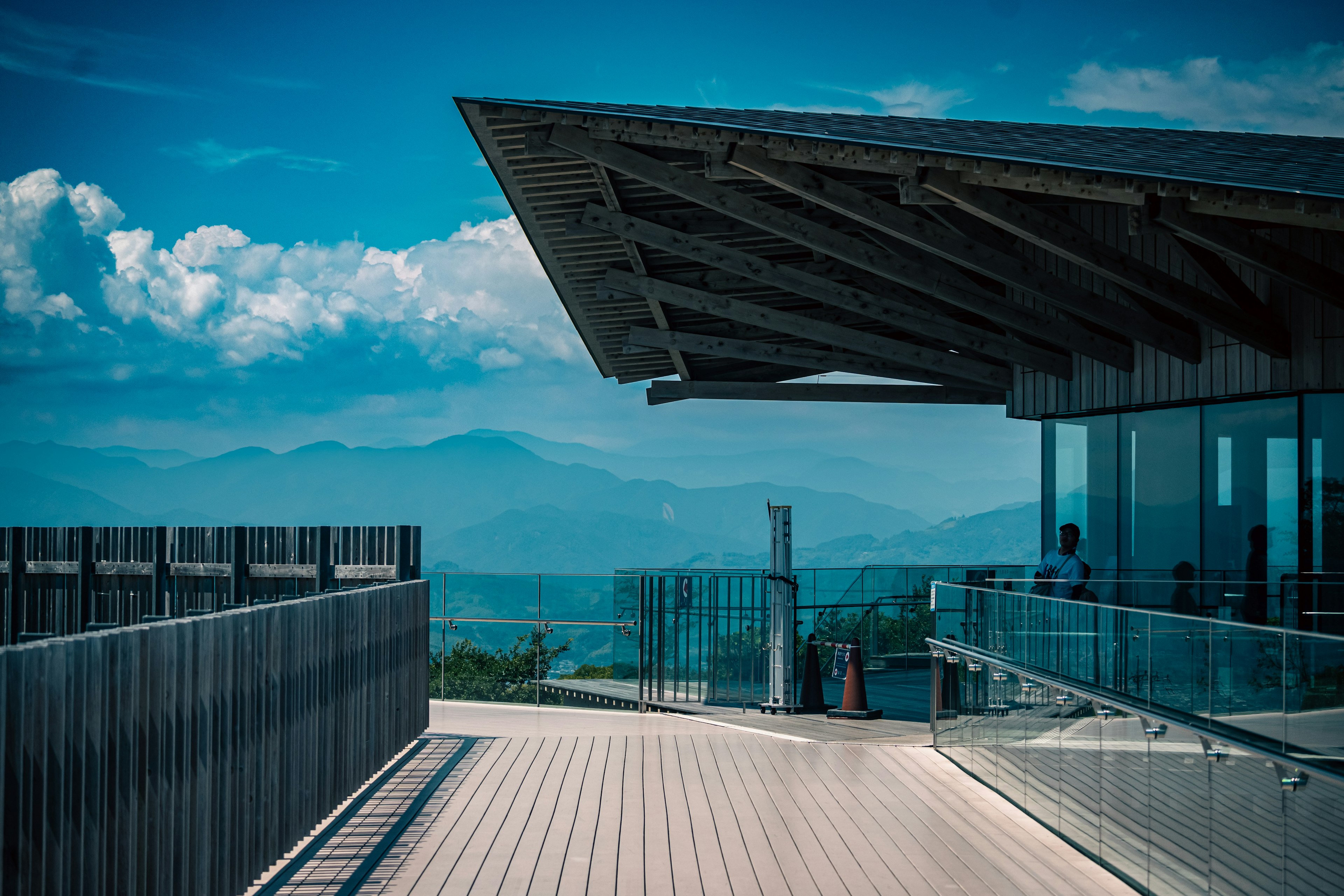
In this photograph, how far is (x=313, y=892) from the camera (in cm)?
558

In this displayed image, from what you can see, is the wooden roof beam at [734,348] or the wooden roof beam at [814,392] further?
the wooden roof beam at [814,392]

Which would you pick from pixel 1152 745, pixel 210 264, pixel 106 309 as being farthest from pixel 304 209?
pixel 1152 745

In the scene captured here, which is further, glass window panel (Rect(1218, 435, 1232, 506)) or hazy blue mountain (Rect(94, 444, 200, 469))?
hazy blue mountain (Rect(94, 444, 200, 469))

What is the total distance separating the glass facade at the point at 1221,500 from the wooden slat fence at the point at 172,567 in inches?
277

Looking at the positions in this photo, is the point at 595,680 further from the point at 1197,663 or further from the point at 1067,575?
the point at 1197,663

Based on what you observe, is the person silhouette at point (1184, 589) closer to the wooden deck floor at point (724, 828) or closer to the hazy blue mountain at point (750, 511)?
the wooden deck floor at point (724, 828)

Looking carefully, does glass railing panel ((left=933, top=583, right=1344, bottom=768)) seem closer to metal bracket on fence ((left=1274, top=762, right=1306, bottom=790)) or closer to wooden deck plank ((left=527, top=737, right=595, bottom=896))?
metal bracket on fence ((left=1274, top=762, right=1306, bottom=790))

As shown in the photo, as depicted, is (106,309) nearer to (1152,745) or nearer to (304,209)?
(304,209)

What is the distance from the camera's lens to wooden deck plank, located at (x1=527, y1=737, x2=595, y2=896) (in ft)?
19.3

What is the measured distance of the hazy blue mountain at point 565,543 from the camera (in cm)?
17650

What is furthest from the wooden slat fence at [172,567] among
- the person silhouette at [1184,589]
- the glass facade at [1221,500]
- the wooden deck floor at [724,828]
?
the person silhouette at [1184,589]

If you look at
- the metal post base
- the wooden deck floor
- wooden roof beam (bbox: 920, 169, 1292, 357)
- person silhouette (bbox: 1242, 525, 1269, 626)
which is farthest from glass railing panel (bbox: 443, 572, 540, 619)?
person silhouette (bbox: 1242, 525, 1269, 626)

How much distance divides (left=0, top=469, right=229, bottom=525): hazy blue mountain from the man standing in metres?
139

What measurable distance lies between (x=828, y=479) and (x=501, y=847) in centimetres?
18255
